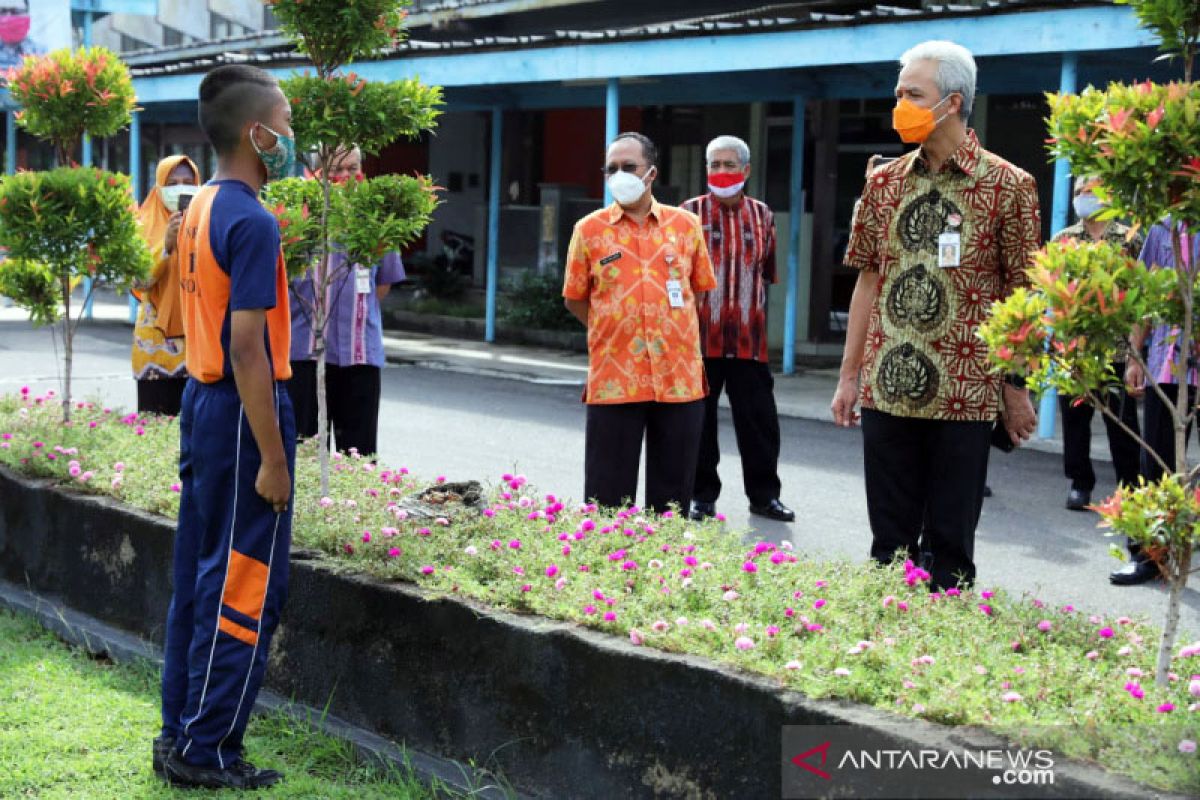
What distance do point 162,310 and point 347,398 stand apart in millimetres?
976

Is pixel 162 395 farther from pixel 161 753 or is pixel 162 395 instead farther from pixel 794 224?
pixel 794 224

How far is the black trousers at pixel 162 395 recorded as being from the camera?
299 inches

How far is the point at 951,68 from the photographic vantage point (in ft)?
15.3

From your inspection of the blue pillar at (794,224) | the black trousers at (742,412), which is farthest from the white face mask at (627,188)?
the blue pillar at (794,224)

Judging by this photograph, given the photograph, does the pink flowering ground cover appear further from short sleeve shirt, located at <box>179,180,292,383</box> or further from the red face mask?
the red face mask

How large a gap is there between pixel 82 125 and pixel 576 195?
1376 cm

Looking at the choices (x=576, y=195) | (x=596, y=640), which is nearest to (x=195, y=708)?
(x=596, y=640)

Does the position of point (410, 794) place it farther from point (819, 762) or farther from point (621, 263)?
point (621, 263)

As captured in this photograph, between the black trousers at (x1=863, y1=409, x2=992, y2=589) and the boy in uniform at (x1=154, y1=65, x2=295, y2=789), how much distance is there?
6.32 ft

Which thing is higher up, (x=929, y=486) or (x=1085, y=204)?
(x=1085, y=204)

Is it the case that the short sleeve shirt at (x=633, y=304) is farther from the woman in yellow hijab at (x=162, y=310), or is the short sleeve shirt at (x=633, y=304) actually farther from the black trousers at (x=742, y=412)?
the woman in yellow hijab at (x=162, y=310)

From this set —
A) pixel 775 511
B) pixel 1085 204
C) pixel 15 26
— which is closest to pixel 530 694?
pixel 775 511

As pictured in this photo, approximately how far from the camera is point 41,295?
23.9ft

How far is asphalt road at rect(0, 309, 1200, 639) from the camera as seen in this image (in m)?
7.09
